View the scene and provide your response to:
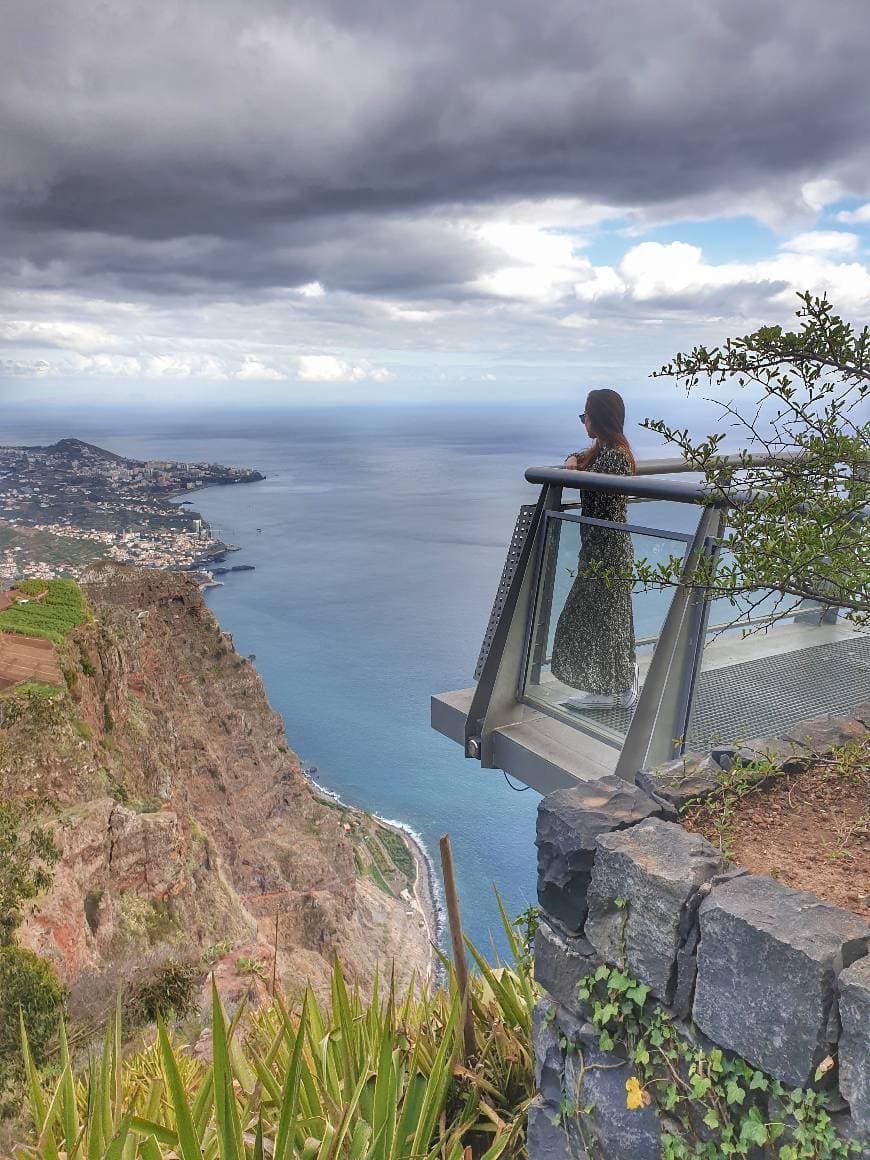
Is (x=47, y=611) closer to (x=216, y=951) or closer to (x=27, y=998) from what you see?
(x=216, y=951)

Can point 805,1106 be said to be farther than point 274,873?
No

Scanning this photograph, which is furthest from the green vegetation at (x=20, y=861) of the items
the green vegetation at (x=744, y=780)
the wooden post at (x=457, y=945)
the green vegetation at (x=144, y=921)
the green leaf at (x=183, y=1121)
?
the green vegetation at (x=744, y=780)

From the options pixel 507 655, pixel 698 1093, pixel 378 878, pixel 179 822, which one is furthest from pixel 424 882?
pixel 698 1093

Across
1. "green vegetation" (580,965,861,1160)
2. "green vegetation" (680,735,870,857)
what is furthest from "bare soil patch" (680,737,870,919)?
"green vegetation" (580,965,861,1160)

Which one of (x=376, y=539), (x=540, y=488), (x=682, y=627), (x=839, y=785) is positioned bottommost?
(x=376, y=539)

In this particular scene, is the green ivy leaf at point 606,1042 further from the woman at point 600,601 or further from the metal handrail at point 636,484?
the woman at point 600,601

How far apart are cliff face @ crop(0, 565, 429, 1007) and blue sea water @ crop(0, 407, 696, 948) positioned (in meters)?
5.20

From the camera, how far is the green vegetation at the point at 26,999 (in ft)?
43.7

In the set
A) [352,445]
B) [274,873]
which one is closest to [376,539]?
[274,873]

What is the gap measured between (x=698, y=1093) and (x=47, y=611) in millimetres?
22793

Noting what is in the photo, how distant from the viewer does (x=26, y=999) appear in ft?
44.1

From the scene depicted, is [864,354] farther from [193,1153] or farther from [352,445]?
[352,445]

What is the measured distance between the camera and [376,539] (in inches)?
3253

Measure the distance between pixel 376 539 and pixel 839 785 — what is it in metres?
80.5
